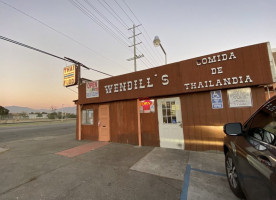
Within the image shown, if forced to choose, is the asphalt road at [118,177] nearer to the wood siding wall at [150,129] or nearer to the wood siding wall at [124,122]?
the wood siding wall at [150,129]

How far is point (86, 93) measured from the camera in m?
8.48

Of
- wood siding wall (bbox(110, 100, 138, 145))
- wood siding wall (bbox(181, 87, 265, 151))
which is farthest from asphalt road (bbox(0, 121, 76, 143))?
wood siding wall (bbox(181, 87, 265, 151))

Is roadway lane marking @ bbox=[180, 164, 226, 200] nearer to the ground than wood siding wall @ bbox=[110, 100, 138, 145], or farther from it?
nearer to the ground

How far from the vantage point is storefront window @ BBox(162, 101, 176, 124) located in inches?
232

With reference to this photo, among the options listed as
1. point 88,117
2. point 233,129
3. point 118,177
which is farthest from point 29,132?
point 233,129

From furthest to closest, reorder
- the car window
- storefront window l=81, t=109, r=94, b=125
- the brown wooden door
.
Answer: storefront window l=81, t=109, r=94, b=125 < the brown wooden door < the car window

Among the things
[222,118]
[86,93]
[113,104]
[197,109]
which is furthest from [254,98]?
[86,93]

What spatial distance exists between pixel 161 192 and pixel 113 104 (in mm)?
5520

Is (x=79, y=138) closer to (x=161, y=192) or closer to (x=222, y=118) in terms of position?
(x=161, y=192)

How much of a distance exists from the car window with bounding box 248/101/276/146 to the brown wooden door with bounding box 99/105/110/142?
685 centimetres

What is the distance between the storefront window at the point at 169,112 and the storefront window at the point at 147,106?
1.88 ft

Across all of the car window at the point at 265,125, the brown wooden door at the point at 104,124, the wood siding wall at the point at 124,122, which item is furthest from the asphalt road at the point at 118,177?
the brown wooden door at the point at 104,124

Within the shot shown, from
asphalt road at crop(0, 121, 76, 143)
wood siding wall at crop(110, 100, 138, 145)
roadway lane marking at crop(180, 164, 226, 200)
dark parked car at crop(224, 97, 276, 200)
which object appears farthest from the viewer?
asphalt road at crop(0, 121, 76, 143)

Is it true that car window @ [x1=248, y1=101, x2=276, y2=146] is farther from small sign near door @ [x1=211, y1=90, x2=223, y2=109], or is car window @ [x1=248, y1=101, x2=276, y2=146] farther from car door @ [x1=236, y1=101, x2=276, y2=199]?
small sign near door @ [x1=211, y1=90, x2=223, y2=109]
